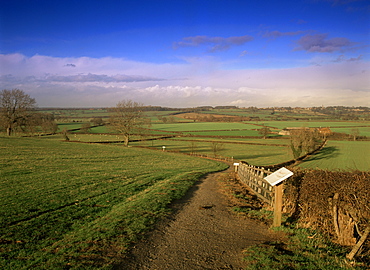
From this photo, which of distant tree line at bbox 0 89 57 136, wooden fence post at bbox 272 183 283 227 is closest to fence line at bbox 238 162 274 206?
wooden fence post at bbox 272 183 283 227

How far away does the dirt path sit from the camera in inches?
238

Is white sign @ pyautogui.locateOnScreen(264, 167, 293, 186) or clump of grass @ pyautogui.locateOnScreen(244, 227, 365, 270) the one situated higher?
white sign @ pyautogui.locateOnScreen(264, 167, 293, 186)

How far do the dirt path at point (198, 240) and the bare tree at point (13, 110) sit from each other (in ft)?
172

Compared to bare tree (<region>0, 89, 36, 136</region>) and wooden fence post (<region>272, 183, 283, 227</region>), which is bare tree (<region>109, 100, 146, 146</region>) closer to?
bare tree (<region>0, 89, 36, 136</region>)

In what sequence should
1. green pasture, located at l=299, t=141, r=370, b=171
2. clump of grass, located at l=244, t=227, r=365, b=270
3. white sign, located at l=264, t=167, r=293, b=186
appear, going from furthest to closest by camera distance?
1. green pasture, located at l=299, t=141, r=370, b=171
2. white sign, located at l=264, t=167, r=293, b=186
3. clump of grass, located at l=244, t=227, r=365, b=270

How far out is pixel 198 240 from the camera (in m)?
7.43

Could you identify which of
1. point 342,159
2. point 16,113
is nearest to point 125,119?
point 16,113

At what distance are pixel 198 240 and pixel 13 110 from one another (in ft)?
186

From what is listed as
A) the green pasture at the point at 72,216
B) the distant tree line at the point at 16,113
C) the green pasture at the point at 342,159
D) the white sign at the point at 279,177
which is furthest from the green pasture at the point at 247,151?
the white sign at the point at 279,177

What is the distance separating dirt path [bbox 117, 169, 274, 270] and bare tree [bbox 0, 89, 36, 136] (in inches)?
2058

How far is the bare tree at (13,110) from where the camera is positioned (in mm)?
50125

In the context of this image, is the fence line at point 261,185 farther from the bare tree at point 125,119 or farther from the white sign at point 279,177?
the bare tree at point 125,119

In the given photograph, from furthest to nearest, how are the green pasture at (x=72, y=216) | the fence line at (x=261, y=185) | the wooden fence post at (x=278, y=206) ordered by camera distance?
the fence line at (x=261, y=185)
the wooden fence post at (x=278, y=206)
the green pasture at (x=72, y=216)

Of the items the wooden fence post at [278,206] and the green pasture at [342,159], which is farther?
the green pasture at [342,159]
